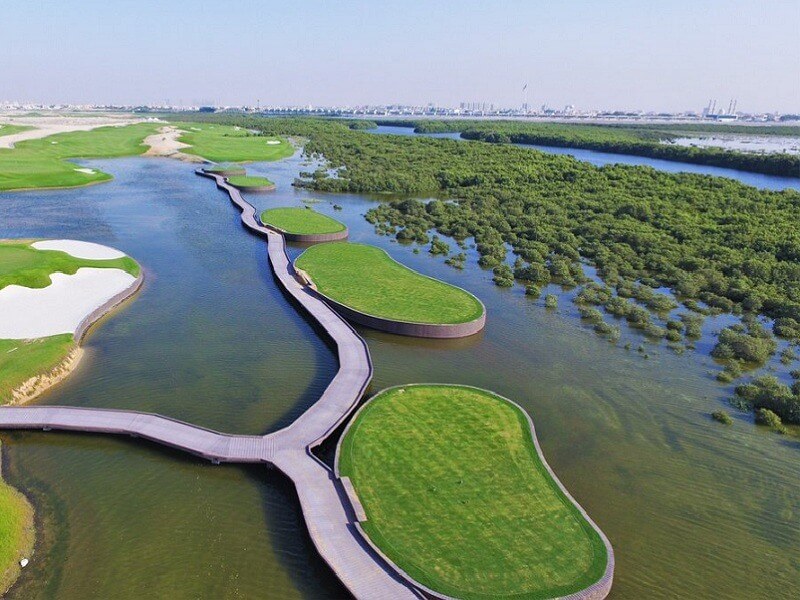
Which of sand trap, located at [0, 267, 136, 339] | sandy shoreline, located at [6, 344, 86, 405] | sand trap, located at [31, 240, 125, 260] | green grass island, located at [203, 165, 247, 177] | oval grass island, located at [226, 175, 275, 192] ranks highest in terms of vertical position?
green grass island, located at [203, 165, 247, 177]

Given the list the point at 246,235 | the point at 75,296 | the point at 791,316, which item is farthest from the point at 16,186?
the point at 791,316

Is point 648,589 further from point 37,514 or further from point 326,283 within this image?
point 326,283

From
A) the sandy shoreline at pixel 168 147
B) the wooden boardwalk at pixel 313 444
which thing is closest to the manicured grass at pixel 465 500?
the wooden boardwalk at pixel 313 444

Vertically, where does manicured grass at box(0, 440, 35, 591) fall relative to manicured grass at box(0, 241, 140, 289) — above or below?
below

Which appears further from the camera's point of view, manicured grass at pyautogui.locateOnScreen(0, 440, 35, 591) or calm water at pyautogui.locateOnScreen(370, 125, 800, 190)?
calm water at pyautogui.locateOnScreen(370, 125, 800, 190)

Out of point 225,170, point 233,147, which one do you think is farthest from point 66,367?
point 233,147

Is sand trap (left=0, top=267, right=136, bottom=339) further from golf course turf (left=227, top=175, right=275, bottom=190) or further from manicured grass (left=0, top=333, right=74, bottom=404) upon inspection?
golf course turf (left=227, top=175, right=275, bottom=190)

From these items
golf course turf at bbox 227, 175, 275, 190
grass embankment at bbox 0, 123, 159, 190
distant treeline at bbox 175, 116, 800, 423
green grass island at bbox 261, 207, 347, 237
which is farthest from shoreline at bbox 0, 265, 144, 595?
grass embankment at bbox 0, 123, 159, 190
